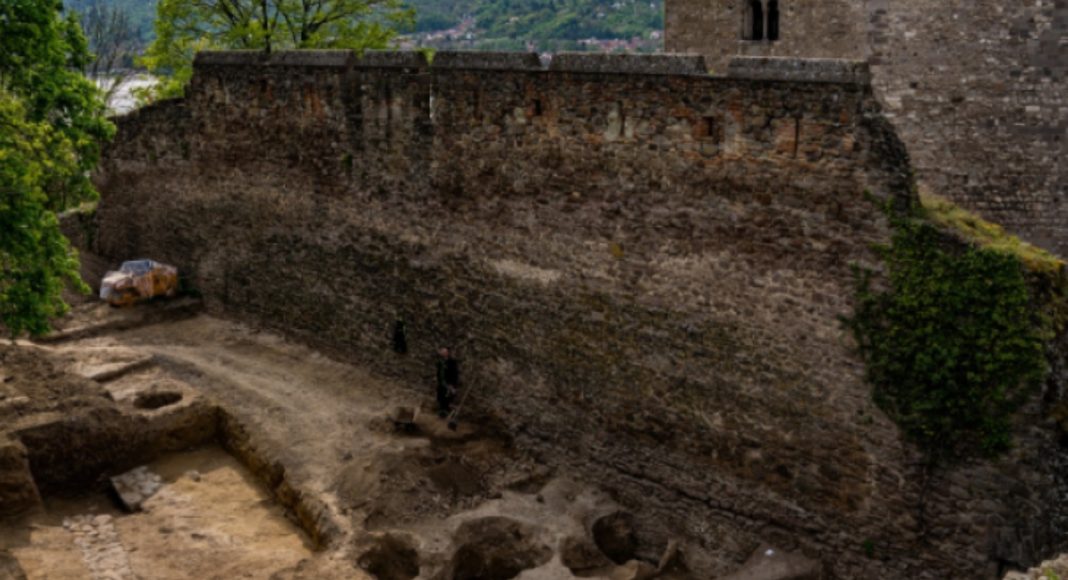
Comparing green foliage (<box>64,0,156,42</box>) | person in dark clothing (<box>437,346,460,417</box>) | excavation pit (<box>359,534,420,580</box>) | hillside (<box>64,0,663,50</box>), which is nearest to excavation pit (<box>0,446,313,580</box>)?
excavation pit (<box>359,534,420,580</box>)

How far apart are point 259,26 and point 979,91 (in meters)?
16.9

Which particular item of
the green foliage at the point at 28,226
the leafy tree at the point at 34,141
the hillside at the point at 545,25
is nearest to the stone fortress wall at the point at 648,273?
the leafy tree at the point at 34,141

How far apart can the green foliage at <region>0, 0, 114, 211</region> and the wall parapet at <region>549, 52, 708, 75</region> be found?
5.45 metres

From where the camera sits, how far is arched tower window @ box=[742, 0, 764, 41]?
57.1 feet

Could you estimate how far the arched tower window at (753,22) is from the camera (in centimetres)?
1741

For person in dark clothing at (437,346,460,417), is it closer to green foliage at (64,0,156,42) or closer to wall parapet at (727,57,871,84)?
wall parapet at (727,57,871,84)

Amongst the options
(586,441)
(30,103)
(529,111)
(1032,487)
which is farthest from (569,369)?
(30,103)

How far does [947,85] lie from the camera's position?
1543cm

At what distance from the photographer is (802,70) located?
418 inches

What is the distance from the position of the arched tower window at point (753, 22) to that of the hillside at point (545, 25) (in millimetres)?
39356

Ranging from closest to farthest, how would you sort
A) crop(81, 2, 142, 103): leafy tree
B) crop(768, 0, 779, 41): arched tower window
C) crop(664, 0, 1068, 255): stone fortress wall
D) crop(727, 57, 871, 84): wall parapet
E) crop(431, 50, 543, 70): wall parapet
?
crop(727, 57, 871, 84): wall parapet < crop(431, 50, 543, 70): wall parapet < crop(664, 0, 1068, 255): stone fortress wall < crop(768, 0, 779, 41): arched tower window < crop(81, 2, 142, 103): leafy tree

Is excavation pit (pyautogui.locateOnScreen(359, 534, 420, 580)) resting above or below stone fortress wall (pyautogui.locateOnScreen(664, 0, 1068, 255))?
below

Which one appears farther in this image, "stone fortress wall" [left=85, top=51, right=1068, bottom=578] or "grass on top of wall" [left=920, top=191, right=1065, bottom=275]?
"stone fortress wall" [left=85, top=51, right=1068, bottom=578]

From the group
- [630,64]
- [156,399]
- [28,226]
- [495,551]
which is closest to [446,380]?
[495,551]
